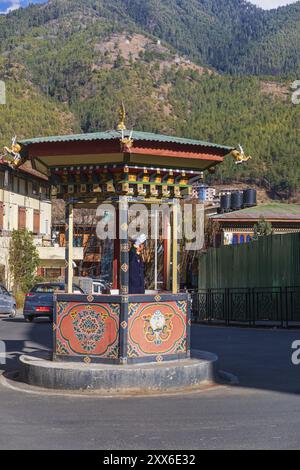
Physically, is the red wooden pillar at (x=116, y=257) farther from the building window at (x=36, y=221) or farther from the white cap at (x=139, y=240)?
the building window at (x=36, y=221)

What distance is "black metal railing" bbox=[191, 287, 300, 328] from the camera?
24656 mm

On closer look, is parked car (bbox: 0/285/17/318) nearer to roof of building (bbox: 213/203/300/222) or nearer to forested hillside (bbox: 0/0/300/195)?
roof of building (bbox: 213/203/300/222)

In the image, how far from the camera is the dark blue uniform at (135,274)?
12.7m

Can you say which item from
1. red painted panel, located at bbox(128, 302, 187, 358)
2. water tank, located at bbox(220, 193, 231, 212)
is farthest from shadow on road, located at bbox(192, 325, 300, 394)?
water tank, located at bbox(220, 193, 231, 212)

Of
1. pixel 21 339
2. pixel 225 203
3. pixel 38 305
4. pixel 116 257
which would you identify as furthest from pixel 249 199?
pixel 116 257

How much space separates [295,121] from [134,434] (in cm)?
11595

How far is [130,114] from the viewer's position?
14600cm

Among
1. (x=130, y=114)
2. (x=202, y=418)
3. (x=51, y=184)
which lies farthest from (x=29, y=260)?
(x=130, y=114)

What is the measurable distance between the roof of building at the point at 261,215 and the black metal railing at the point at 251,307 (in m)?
24.9

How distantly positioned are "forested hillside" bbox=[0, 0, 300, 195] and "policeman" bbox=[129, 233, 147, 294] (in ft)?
275

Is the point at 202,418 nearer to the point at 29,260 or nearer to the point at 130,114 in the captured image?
the point at 29,260

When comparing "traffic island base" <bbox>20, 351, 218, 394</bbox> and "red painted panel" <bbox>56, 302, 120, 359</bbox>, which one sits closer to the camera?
"traffic island base" <bbox>20, 351, 218, 394</bbox>

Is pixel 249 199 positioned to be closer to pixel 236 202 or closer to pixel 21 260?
pixel 236 202

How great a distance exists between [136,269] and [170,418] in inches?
155
